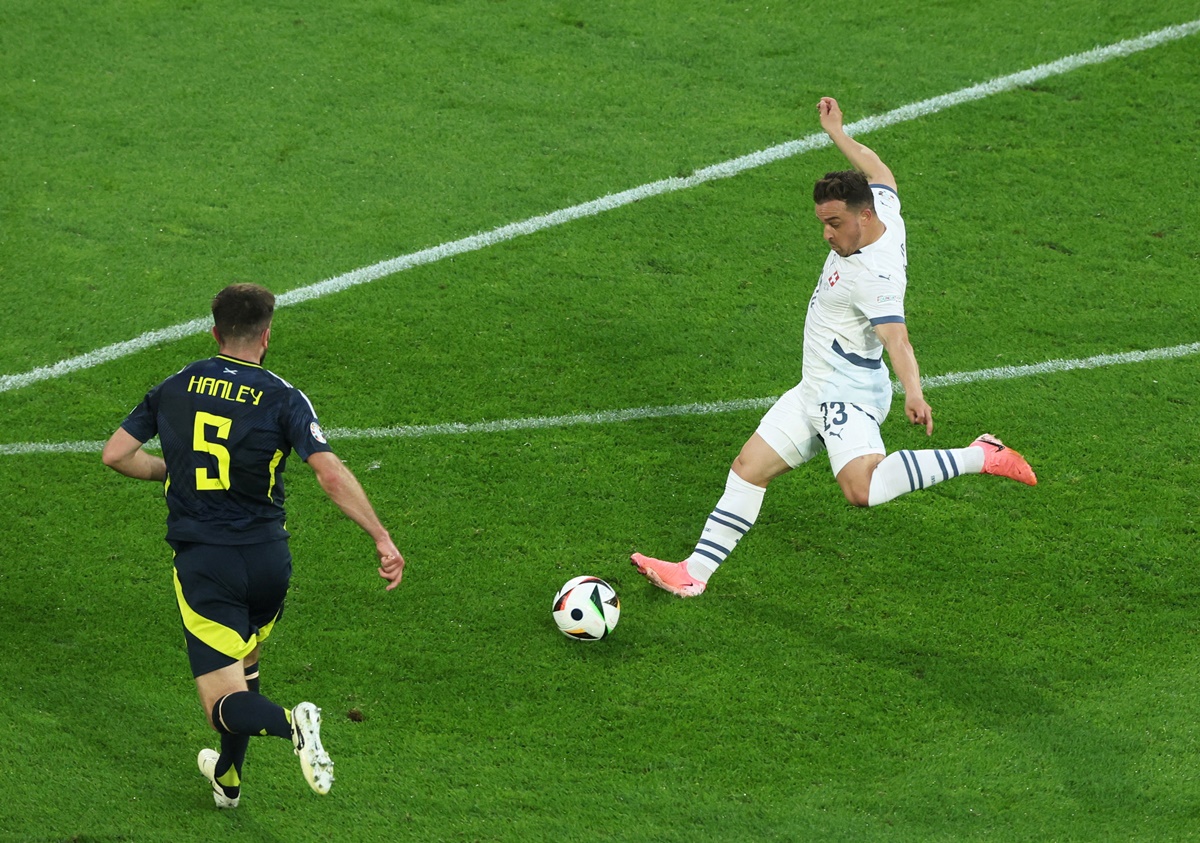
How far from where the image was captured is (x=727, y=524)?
626 centimetres

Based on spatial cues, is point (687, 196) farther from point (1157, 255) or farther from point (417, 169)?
point (1157, 255)

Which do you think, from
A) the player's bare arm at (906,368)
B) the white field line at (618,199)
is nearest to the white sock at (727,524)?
the player's bare arm at (906,368)

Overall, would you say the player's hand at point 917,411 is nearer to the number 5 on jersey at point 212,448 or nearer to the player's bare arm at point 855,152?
the player's bare arm at point 855,152

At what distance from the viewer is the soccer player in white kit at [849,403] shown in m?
5.83

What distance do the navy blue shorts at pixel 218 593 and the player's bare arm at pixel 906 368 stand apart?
257cm

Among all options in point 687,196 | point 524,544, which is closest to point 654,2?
point 687,196

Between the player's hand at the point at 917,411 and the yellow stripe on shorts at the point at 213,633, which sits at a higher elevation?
the player's hand at the point at 917,411

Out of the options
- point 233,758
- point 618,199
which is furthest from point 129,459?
point 618,199

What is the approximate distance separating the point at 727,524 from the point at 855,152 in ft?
6.21

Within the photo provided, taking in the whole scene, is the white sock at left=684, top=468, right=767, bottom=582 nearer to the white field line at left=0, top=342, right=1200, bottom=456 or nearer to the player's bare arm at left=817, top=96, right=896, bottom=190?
the white field line at left=0, top=342, right=1200, bottom=456

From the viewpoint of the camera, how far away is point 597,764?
5438mm

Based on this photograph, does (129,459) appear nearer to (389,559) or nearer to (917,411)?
(389,559)

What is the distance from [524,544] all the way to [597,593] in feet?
2.45

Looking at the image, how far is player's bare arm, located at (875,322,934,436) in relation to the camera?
5.52 m
